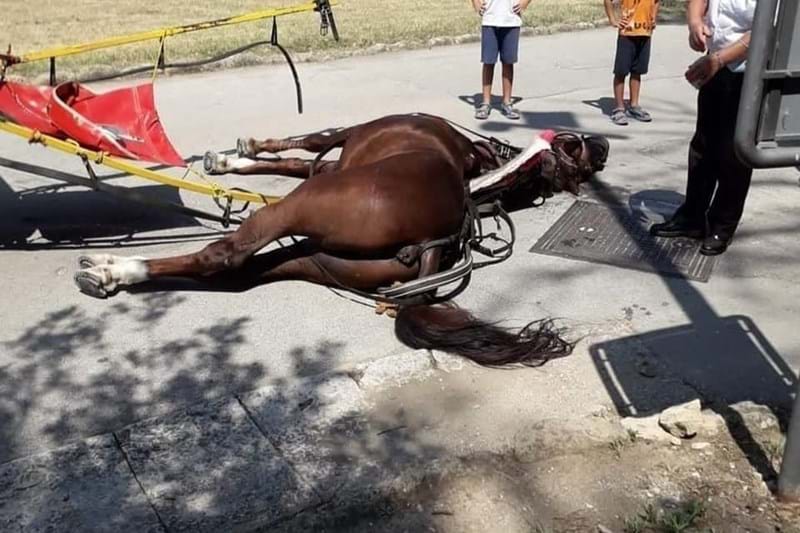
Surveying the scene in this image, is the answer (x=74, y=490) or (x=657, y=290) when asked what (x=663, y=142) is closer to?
(x=657, y=290)

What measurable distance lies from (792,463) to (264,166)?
3.65 m

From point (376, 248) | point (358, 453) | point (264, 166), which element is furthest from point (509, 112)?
point (358, 453)

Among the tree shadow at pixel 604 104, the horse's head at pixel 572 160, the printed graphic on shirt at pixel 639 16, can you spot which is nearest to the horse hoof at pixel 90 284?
the horse's head at pixel 572 160

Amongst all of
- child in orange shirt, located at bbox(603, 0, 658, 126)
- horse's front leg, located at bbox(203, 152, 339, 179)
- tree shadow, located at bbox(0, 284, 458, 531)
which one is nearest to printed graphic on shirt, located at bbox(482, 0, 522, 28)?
child in orange shirt, located at bbox(603, 0, 658, 126)

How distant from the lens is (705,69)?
4777 millimetres

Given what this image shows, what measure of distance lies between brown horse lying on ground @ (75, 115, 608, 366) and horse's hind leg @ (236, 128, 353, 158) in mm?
689

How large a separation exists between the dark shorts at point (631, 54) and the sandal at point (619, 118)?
34 centimetres

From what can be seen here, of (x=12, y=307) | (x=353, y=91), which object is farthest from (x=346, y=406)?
(x=353, y=91)

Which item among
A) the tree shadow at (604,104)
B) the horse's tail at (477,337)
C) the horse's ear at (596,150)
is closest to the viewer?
the horse's tail at (477,337)

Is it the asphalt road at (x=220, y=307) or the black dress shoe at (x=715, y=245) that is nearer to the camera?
the asphalt road at (x=220, y=307)

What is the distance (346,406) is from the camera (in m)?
3.54

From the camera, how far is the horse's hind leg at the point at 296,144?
554cm

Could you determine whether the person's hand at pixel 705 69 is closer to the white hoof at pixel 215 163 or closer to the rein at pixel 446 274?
the rein at pixel 446 274

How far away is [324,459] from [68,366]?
1.33 meters
